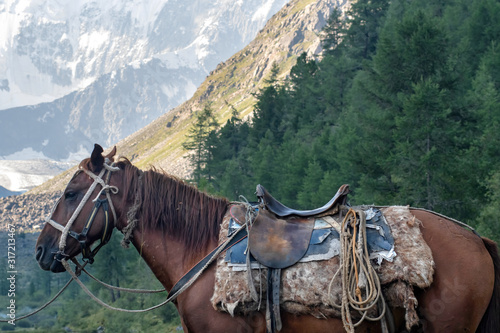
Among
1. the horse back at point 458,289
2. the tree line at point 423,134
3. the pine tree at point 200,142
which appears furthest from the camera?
the pine tree at point 200,142

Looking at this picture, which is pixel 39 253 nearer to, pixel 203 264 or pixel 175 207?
pixel 175 207

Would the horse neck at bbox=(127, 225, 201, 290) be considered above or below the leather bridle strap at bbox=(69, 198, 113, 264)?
below

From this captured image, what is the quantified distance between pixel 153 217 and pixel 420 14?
20370 millimetres

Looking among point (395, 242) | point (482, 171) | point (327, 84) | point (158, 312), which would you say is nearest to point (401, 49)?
point (482, 171)

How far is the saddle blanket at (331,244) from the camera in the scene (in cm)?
441

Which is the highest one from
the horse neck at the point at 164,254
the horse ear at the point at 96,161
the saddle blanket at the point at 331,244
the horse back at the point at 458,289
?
the horse ear at the point at 96,161

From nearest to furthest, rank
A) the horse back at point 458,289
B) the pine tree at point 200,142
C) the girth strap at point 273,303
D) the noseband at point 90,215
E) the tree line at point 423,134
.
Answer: the horse back at point 458,289, the girth strap at point 273,303, the noseband at point 90,215, the tree line at point 423,134, the pine tree at point 200,142

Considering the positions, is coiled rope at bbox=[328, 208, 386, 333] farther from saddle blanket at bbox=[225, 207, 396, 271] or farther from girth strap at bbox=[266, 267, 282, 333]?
girth strap at bbox=[266, 267, 282, 333]

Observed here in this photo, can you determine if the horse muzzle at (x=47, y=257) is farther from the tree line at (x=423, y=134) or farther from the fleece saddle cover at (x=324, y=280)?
the tree line at (x=423, y=134)

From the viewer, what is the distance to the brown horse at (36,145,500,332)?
4.46m

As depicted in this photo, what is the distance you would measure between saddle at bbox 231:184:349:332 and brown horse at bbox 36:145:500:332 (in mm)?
225

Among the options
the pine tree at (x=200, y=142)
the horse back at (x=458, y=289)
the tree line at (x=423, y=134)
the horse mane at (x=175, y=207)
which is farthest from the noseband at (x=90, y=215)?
the pine tree at (x=200, y=142)

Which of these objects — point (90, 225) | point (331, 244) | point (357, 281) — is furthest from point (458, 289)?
point (90, 225)

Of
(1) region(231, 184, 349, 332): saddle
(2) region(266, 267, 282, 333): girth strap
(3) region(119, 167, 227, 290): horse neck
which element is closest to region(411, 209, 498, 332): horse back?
(1) region(231, 184, 349, 332): saddle
